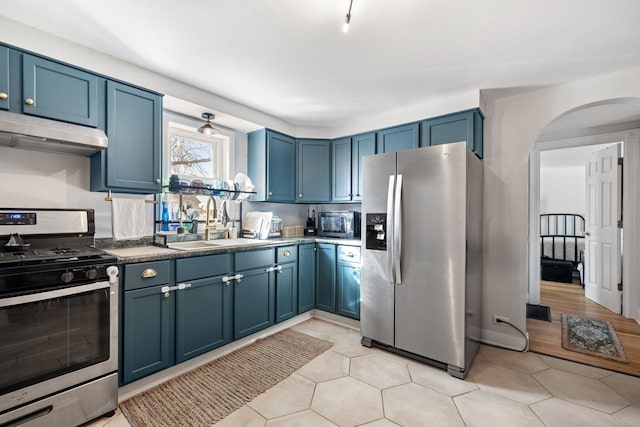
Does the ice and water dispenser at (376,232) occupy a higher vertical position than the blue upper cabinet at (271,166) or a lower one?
lower

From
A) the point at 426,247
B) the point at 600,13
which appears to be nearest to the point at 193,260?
the point at 426,247

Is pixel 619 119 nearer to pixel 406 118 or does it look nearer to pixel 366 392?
pixel 406 118

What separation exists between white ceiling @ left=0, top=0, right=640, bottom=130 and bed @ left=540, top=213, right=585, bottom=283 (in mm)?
4258

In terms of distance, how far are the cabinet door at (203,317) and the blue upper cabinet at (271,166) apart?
126 cm

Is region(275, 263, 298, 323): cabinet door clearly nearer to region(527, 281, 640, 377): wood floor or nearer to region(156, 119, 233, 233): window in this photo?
region(156, 119, 233, 233): window

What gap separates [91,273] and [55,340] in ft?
1.24

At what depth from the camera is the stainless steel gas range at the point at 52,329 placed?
1461 mm

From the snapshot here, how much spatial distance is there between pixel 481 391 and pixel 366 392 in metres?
0.82

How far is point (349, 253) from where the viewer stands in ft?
10.3

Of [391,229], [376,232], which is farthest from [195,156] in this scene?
[391,229]

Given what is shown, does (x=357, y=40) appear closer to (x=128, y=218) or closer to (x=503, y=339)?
(x=128, y=218)

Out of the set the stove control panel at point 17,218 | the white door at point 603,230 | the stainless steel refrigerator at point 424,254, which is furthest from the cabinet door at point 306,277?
the white door at point 603,230

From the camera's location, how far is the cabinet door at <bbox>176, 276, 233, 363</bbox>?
2203 mm

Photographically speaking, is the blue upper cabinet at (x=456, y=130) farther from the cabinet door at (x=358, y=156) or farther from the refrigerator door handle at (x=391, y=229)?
the refrigerator door handle at (x=391, y=229)
